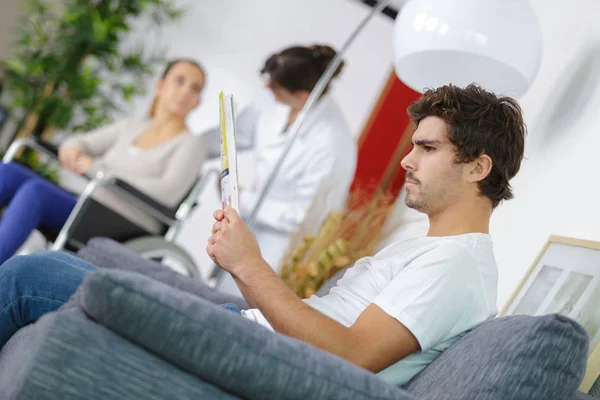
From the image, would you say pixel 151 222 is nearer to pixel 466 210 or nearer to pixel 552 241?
pixel 552 241

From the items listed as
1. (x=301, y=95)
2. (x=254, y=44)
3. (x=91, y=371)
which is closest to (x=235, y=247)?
(x=91, y=371)

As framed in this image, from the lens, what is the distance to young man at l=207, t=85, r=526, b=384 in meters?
1.13

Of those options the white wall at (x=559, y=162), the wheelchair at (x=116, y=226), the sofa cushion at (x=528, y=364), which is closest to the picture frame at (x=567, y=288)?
the white wall at (x=559, y=162)

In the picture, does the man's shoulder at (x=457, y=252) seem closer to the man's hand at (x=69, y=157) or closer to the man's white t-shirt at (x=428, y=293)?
the man's white t-shirt at (x=428, y=293)

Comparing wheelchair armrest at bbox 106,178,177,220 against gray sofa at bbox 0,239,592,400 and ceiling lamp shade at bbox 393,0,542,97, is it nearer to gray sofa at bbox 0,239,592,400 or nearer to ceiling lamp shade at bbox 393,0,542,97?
ceiling lamp shade at bbox 393,0,542,97

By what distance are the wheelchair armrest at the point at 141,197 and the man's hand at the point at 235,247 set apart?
152cm

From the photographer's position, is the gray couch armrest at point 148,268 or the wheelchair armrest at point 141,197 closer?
the gray couch armrest at point 148,268

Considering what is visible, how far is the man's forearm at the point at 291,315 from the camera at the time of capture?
112 cm

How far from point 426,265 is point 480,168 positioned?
0.68 ft

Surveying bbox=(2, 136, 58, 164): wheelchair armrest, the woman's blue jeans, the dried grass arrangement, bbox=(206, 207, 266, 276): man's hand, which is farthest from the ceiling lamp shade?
bbox=(2, 136, 58, 164): wheelchair armrest

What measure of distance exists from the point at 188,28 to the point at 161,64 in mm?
296

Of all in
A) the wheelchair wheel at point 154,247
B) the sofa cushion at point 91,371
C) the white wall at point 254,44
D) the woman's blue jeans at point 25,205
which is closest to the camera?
the sofa cushion at point 91,371

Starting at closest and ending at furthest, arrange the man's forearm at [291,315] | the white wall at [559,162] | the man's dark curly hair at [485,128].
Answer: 1. the man's forearm at [291,315]
2. the man's dark curly hair at [485,128]
3. the white wall at [559,162]

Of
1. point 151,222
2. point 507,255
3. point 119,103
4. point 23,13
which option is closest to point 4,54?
point 23,13
